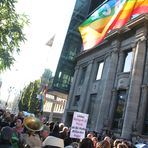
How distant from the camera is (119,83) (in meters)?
27.3

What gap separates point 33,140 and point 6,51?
1812cm

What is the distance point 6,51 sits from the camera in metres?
24.4

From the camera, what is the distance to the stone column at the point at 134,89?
77.3 ft

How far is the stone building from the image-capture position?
23.7 metres

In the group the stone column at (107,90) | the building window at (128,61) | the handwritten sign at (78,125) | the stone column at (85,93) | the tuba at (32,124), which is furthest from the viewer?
the stone column at (85,93)

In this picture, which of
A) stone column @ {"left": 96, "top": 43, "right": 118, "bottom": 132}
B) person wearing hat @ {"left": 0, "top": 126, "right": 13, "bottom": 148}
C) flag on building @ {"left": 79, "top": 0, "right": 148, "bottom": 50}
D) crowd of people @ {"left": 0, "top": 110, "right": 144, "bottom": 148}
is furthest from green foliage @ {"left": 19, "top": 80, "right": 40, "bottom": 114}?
person wearing hat @ {"left": 0, "top": 126, "right": 13, "bottom": 148}

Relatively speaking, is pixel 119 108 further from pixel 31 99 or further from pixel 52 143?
pixel 31 99

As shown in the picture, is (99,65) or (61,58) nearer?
(99,65)

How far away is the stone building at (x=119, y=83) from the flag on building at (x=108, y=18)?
11029mm

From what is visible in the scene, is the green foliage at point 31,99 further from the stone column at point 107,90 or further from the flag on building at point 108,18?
the flag on building at point 108,18

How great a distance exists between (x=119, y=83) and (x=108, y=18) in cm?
1404

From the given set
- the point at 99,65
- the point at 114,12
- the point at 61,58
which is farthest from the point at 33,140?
the point at 61,58

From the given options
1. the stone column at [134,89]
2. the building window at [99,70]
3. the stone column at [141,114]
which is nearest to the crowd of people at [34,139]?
the stone column at [134,89]

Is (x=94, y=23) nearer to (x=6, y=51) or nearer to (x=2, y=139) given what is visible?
(x=2, y=139)
